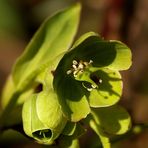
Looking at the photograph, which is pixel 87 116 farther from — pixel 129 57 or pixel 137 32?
pixel 137 32

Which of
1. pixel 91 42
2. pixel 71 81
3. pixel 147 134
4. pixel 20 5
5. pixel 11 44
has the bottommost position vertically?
pixel 147 134

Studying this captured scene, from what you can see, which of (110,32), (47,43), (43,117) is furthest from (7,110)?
(110,32)

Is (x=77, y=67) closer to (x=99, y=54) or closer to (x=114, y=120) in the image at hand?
(x=99, y=54)

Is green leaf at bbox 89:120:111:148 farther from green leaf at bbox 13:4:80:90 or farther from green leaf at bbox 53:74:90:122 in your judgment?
green leaf at bbox 13:4:80:90

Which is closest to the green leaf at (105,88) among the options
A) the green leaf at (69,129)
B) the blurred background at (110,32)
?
the green leaf at (69,129)

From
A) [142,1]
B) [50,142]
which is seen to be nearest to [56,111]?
[50,142]

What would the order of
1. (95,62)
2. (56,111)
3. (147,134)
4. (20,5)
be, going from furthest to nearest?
(20,5), (147,134), (95,62), (56,111)
